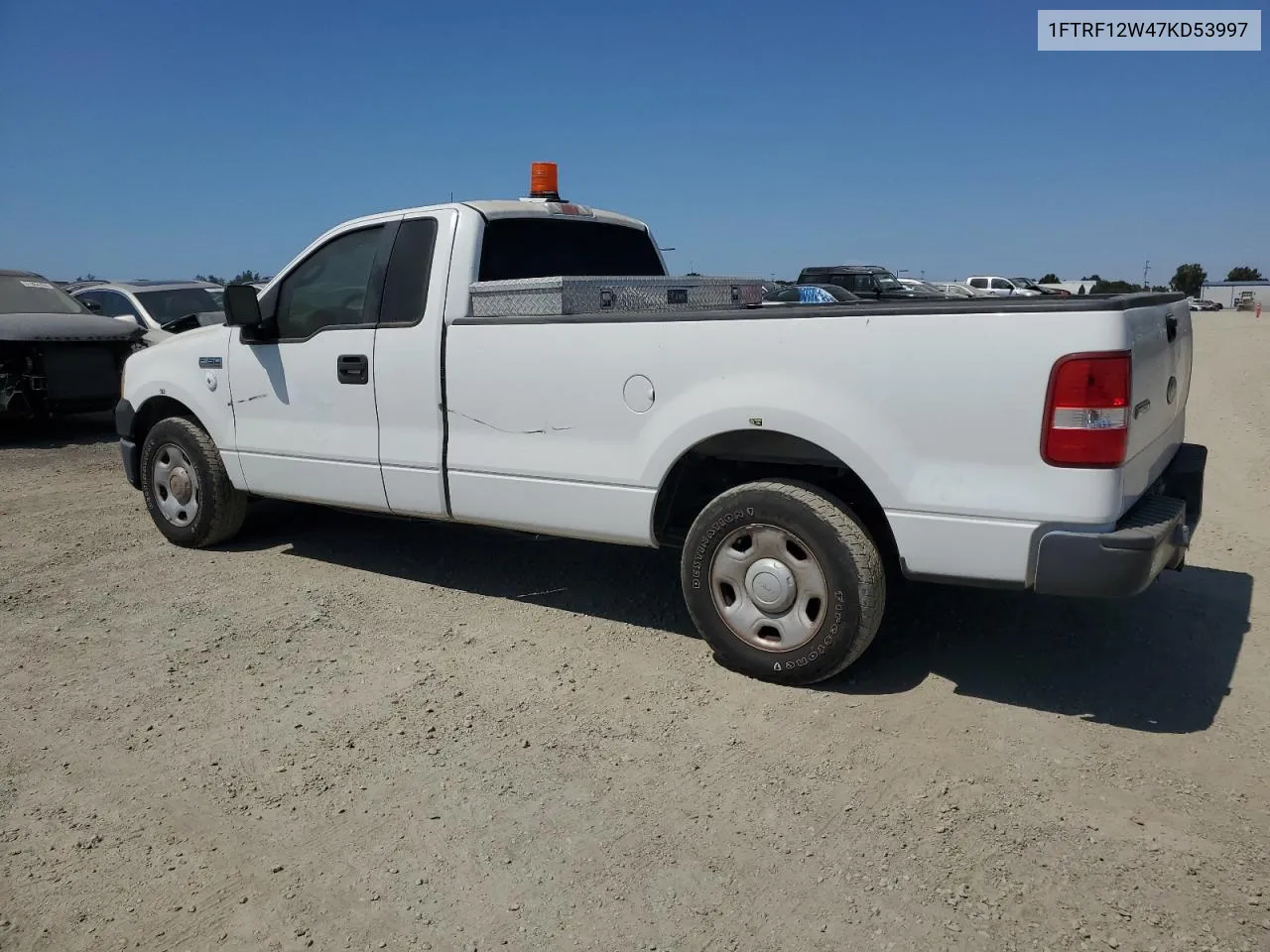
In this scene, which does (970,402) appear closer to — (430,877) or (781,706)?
(781,706)

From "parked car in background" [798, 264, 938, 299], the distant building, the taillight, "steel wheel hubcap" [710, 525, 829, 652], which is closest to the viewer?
the taillight

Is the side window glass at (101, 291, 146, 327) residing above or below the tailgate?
above

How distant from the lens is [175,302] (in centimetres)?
1312

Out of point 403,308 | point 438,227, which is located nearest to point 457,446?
point 403,308

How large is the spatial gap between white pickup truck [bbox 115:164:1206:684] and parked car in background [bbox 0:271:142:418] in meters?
5.25

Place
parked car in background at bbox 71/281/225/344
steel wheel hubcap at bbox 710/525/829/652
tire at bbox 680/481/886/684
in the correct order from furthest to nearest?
1. parked car in background at bbox 71/281/225/344
2. steel wheel hubcap at bbox 710/525/829/652
3. tire at bbox 680/481/886/684

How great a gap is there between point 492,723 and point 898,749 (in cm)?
151

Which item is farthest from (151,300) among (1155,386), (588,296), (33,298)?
(1155,386)

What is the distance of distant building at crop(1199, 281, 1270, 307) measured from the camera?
92.4 m

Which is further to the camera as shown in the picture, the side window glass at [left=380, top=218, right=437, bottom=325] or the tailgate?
the side window glass at [left=380, top=218, right=437, bottom=325]

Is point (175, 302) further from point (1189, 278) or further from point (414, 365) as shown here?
point (1189, 278)

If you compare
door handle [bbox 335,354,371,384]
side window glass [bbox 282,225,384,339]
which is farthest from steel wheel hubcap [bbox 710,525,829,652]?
side window glass [bbox 282,225,384,339]

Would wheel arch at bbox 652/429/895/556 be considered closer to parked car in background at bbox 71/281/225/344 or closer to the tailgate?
the tailgate

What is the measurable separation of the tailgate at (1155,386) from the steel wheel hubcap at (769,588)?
3.92 ft
